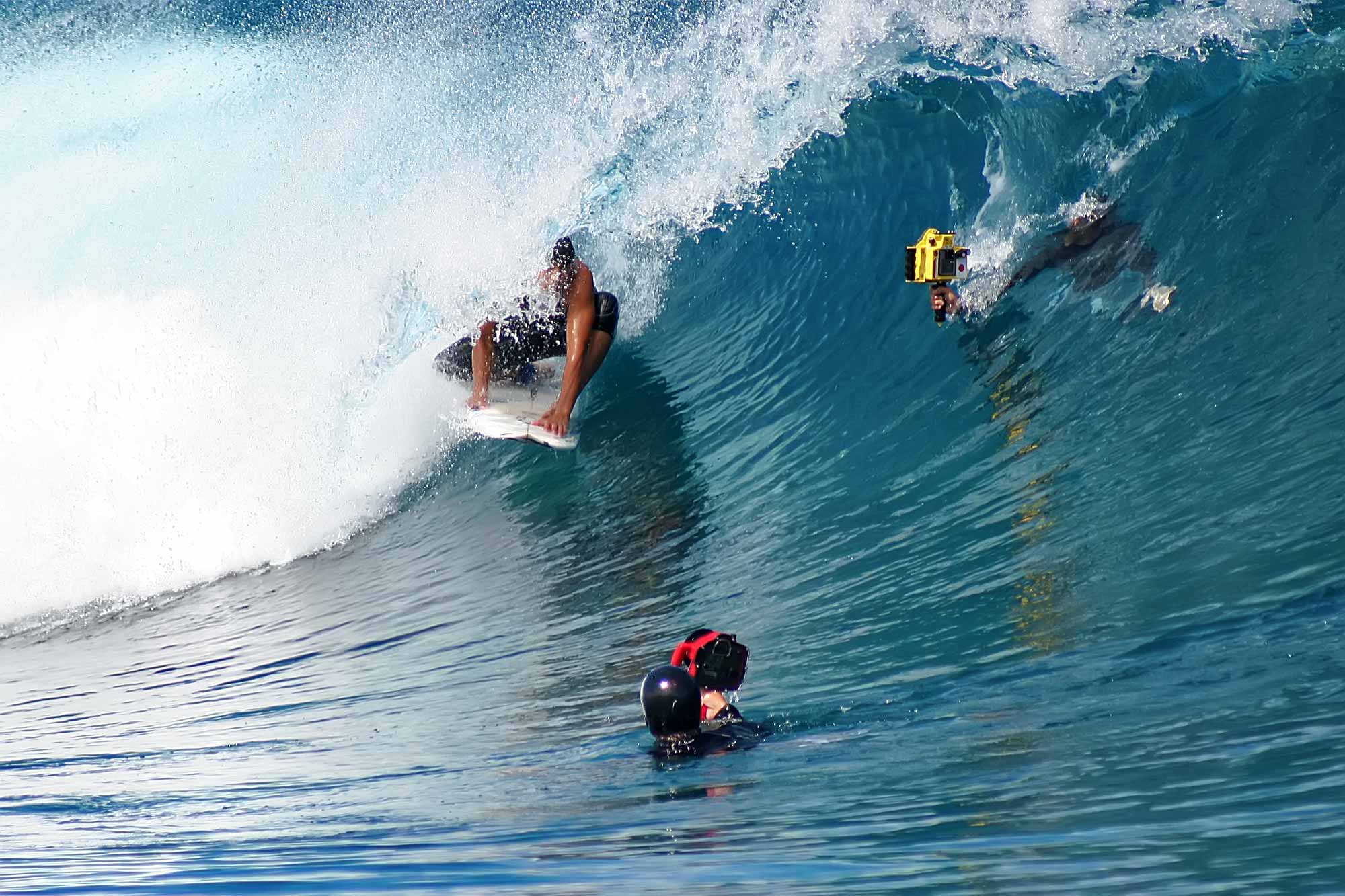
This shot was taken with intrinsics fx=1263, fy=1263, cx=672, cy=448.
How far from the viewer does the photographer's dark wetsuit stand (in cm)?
378

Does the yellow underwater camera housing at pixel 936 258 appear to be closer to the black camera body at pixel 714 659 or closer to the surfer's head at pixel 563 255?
the surfer's head at pixel 563 255

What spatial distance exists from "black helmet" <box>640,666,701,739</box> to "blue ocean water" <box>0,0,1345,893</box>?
0.20m

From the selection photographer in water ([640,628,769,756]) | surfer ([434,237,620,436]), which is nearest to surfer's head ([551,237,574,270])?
surfer ([434,237,620,436])

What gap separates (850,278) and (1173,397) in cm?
373

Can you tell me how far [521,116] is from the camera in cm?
1158

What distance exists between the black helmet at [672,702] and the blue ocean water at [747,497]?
7.9 inches

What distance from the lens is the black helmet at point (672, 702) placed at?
374cm

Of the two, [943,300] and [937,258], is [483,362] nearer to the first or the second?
[943,300]

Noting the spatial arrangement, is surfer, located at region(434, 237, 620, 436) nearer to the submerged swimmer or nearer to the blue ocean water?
the blue ocean water

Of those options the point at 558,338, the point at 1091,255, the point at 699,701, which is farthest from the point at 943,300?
the point at 699,701

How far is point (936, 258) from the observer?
708 centimetres

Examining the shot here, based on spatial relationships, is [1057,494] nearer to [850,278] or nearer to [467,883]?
[467,883]

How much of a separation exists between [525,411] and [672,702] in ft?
17.4

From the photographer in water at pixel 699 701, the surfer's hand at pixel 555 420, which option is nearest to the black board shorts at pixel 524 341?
the surfer's hand at pixel 555 420
